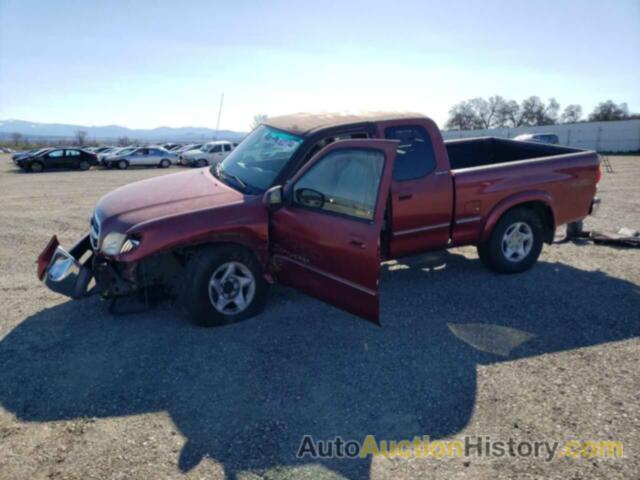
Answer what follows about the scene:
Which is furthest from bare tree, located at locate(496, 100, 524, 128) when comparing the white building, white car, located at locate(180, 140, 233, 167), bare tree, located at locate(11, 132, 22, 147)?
bare tree, located at locate(11, 132, 22, 147)

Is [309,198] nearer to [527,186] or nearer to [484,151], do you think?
[527,186]

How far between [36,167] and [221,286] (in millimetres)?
29730

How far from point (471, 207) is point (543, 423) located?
2.85 meters

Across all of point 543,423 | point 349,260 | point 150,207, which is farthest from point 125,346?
Answer: point 543,423

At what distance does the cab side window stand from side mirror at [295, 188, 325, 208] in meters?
1.19

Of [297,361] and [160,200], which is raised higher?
[160,200]

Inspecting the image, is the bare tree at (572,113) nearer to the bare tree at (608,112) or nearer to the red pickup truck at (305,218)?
the bare tree at (608,112)

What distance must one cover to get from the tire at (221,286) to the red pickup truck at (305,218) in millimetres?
11

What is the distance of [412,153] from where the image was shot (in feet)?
17.1

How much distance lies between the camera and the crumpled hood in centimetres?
427

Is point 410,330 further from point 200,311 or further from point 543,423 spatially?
point 200,311

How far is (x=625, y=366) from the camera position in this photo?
383 centimetres
